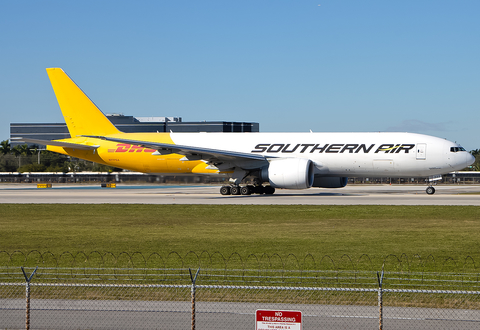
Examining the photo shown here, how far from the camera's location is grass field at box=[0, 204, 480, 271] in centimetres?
1784

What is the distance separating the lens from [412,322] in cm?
1020

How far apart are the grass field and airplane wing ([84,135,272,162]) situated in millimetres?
9132

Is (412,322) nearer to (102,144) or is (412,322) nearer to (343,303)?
(343,303)

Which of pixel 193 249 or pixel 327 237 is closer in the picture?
pixel 193 249

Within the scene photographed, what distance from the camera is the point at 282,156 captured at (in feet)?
151

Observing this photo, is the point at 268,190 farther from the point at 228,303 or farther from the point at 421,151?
the point at 228,303

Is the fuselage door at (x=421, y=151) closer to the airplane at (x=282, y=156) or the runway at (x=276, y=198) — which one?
the airplane at (x=282, y=156)

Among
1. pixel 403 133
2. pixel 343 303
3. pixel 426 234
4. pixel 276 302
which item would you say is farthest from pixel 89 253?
pixel 403 133

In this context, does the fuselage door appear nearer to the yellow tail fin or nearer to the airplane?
the airplane

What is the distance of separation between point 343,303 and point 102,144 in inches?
1682

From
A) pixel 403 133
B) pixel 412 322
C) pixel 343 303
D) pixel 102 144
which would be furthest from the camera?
pixel 102 144

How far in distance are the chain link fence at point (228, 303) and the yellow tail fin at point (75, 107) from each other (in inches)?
1599

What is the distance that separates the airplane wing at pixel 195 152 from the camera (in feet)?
142

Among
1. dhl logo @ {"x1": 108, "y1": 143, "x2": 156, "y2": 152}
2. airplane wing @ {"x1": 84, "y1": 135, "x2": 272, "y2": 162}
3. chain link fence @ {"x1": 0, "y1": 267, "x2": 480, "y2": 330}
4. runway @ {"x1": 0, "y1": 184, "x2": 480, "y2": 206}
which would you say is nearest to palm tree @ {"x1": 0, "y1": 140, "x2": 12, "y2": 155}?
runway @ {"x1": 0, "y1": 184, "x2": 480, "y2": 206}
